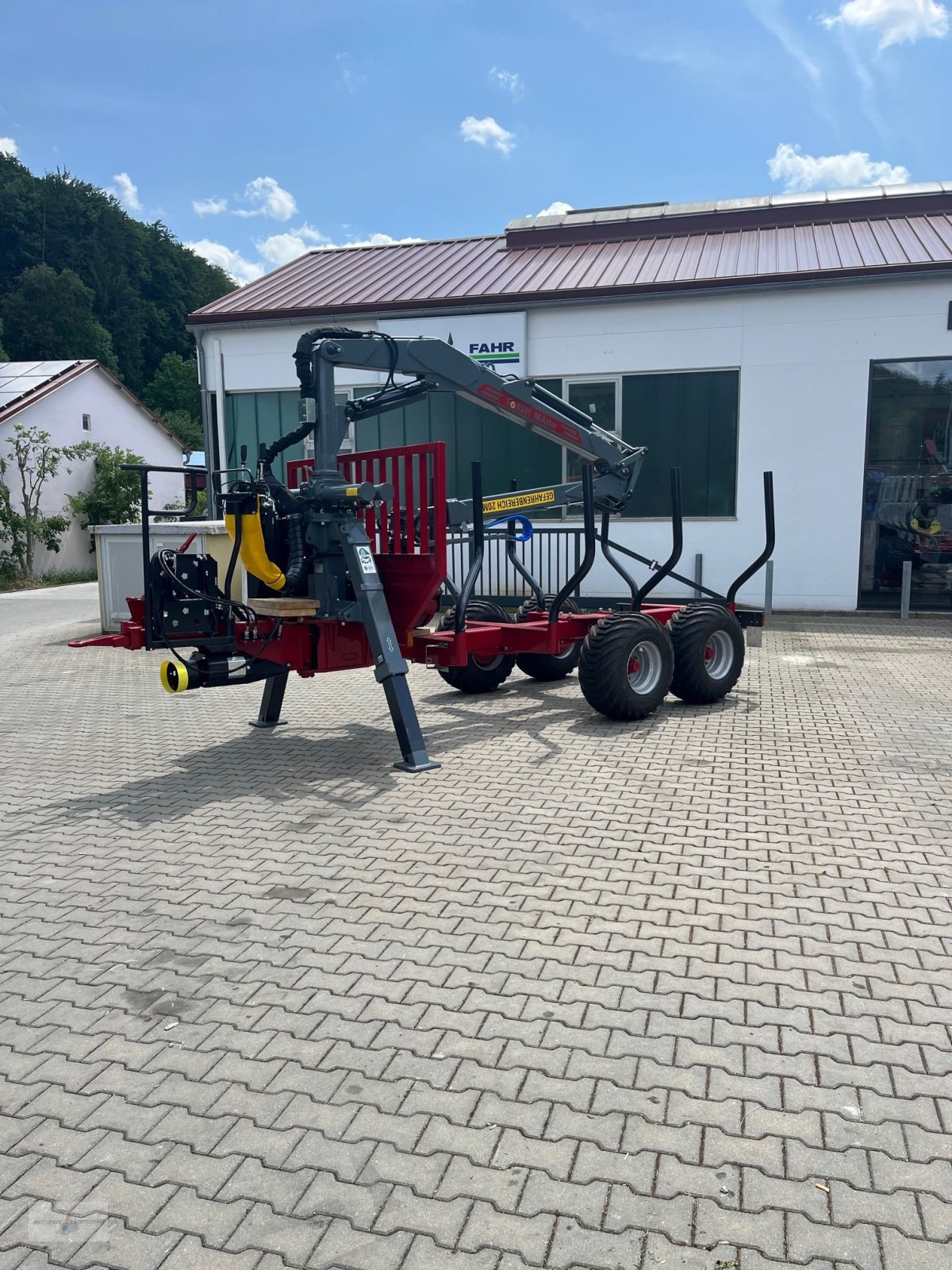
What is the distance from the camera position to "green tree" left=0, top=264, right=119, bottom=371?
57.8 meters

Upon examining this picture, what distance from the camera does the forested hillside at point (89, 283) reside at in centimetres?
5838

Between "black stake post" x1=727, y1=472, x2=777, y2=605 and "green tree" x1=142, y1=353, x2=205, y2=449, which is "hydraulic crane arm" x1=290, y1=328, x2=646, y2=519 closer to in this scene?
"black stake post" x1=727, y1=472, x2=777, y2=605

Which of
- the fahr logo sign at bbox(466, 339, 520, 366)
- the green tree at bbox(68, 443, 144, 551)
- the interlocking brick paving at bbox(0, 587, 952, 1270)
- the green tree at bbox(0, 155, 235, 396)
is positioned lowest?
the interlocking brick paving at bbox(0, 587, 952, 1270)

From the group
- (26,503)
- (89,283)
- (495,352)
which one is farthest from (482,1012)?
(89,283)

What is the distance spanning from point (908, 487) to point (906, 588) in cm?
151

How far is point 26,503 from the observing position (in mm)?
25141

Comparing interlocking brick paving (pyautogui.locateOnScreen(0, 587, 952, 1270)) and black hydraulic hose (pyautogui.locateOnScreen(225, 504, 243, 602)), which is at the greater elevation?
black hydraulic hose (pyautogui.locateOnScreen(225, 504, 243, 602))

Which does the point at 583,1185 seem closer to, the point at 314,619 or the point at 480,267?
the point at 314,619

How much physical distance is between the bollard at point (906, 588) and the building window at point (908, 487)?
0.13 metres

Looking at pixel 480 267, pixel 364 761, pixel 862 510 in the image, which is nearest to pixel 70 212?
pixel 480 267

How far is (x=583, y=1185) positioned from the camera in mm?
2576

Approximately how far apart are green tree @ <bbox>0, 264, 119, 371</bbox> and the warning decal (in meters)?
54.3

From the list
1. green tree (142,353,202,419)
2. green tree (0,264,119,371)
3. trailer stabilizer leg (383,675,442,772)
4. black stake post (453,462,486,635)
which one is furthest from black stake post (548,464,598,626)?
green tree (142,353,202,419)

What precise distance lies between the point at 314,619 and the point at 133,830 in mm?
2133
